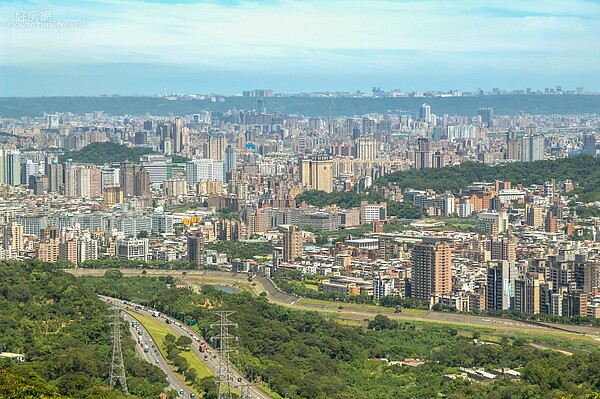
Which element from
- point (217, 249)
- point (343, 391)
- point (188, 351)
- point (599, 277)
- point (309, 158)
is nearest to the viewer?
point (343, 391)

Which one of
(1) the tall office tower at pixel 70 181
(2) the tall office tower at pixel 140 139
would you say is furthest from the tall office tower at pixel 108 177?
(2) the tall office tower at pixel 140 139

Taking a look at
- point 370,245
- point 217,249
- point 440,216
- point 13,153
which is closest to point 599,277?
point 370,245

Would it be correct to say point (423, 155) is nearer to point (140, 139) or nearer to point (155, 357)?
point (140, 139)

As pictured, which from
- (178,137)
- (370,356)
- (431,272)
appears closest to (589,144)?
(178,137)

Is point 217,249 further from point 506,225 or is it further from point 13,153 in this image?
point 13,153

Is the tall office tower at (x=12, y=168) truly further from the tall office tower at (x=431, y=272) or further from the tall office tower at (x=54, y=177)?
the tall office tower at (x=431, y=272)

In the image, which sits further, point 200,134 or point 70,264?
point 200,134

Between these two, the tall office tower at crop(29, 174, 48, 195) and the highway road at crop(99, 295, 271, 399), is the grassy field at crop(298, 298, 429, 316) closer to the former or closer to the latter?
the highway road at crop(99, 295, 271, 399)
